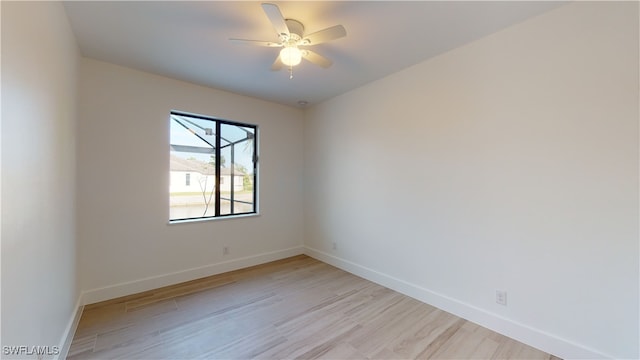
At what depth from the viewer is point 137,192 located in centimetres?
296

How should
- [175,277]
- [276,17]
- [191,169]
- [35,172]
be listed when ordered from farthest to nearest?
[191,169], [175,277], [276,17], [35,172]

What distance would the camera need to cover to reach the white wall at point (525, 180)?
1708 millimetres

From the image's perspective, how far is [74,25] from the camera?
2088mm

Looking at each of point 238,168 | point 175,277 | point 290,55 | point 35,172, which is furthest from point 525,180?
point 175,277

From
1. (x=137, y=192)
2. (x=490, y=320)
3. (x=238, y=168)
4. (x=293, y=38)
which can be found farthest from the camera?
(x=238, y=168)

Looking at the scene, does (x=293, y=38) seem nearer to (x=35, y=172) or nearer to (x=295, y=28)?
(x=295, y=28)

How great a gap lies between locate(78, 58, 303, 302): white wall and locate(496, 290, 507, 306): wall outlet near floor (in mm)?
3004

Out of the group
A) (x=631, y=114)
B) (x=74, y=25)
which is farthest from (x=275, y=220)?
(x=631, y=114)

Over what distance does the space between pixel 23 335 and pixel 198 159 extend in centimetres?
251

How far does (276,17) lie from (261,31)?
1.99 ft

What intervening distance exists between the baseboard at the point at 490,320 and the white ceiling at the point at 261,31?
246 centimetres

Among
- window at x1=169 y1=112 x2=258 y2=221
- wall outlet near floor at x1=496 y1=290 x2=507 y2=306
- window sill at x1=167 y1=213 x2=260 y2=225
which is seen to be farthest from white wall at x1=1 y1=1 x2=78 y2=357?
wall outlet near floor at x1=496 y1=290 x2=507 y2=306

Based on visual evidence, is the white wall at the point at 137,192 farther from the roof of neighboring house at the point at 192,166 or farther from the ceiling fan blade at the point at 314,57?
the ceiling fan blade at the point at 314,57

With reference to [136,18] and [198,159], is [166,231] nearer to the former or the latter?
[198,159]
